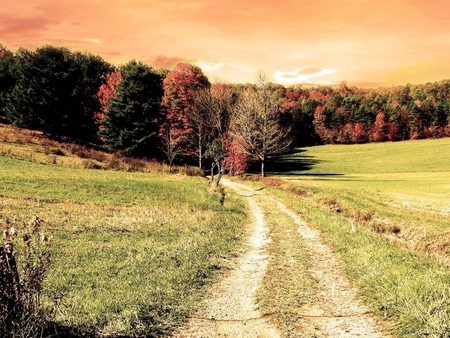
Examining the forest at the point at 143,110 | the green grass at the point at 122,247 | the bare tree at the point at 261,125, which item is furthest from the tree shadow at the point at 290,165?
the green grass at the point at 122,247

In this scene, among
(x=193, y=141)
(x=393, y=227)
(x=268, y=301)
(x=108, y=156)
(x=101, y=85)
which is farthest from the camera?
(x=101, y=85)

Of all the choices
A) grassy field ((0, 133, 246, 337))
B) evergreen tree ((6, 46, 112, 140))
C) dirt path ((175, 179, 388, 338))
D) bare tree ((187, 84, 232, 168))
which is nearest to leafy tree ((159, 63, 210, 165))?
bare tree ((187, 84, 232, 168))

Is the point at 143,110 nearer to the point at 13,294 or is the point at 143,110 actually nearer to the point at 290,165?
the point at 290,165

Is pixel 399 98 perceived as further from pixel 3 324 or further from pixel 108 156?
pixel 3 324

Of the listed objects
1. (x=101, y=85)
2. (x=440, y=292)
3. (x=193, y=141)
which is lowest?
(x=440, y=292)

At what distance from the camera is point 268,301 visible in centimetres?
747

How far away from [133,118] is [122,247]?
44.6m

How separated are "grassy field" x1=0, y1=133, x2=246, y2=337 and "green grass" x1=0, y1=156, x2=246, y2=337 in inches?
1.1

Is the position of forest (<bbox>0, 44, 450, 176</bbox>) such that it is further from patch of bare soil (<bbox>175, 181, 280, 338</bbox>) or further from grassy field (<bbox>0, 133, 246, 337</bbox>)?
patch of bare soil (<bbox>175, 181, 280, 338</bbox>)

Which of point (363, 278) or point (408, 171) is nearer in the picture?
point (363, 278)

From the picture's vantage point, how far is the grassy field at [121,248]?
252 inches

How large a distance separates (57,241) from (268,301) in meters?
9.11

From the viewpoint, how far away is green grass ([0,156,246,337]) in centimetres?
648

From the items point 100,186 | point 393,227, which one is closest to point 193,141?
point 100,186
